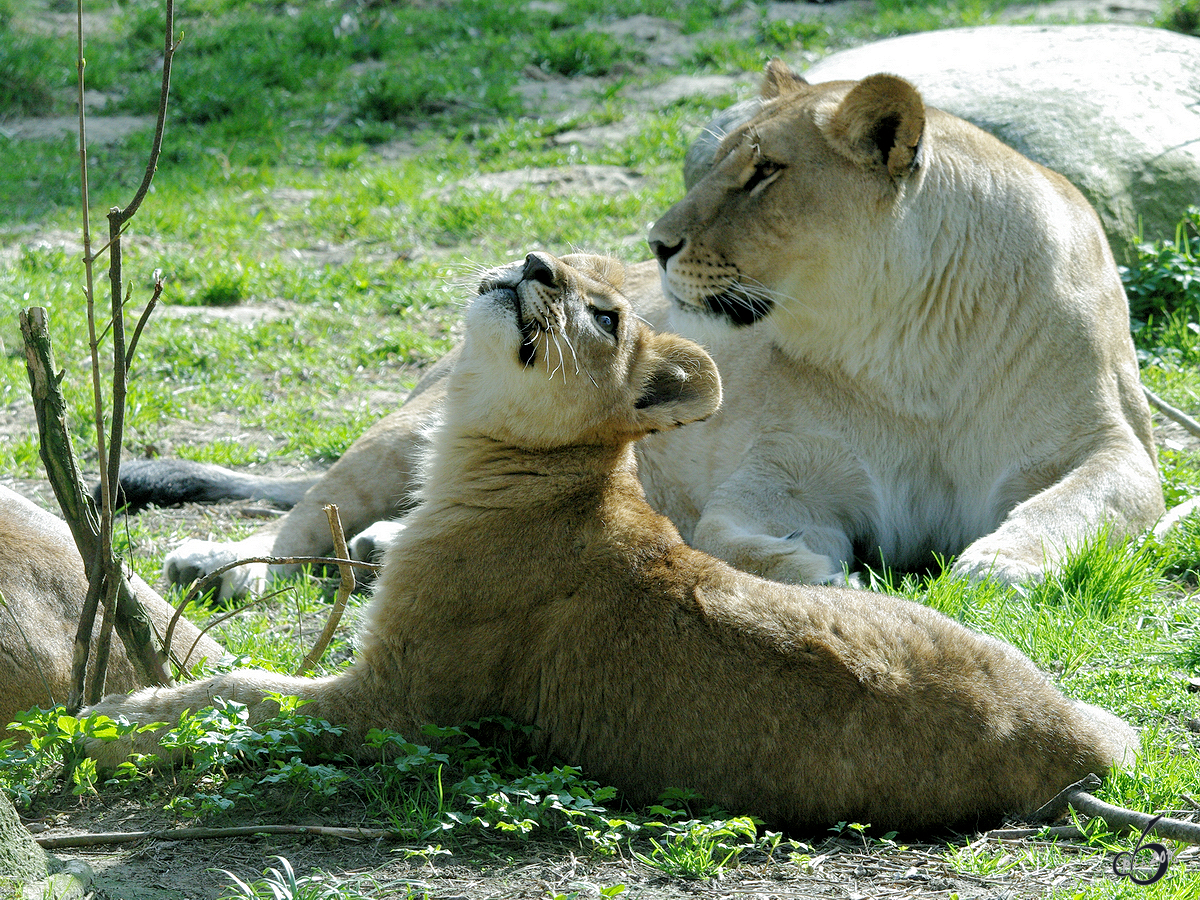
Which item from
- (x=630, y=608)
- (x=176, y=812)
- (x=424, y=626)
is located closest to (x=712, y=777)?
→ (x=630, y=608)

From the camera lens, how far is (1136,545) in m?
5.38

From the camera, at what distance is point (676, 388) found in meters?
4.16

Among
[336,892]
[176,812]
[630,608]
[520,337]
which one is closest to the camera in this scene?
[336,892]

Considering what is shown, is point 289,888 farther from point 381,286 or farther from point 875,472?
point 381,286

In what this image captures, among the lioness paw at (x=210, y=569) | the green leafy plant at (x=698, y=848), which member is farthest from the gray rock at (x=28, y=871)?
the lioness paw at (x=210, y=569)

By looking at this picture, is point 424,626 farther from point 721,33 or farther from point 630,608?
point 721,33

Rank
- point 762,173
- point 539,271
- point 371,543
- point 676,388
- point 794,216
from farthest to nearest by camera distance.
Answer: point 371,543 → point 762,173 → point 794,216 → point 676,388 → point 539,271

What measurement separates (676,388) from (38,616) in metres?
2.08

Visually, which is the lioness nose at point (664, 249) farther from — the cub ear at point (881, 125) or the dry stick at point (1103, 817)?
the dry stick at point (1103, 817)

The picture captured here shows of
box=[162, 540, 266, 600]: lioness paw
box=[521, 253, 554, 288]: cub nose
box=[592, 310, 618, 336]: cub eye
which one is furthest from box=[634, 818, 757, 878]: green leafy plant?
box=[162, 540, 266, 600]: lioness paw

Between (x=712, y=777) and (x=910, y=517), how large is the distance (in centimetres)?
271

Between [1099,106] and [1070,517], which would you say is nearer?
[1070,517]

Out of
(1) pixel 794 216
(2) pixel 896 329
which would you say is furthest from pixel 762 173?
(2) pixel 896 329

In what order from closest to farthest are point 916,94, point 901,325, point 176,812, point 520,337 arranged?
point 176,812 < point 520,337 < point 916,94 < point 901,325
